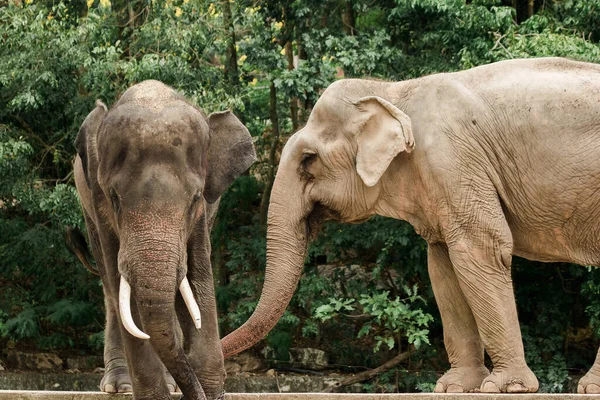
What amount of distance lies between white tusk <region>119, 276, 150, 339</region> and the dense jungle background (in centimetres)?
Result: 674

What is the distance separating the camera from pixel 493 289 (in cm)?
796

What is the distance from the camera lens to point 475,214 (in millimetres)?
8008

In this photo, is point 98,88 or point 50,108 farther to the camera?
point 50,108

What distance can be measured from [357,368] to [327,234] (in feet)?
5.83

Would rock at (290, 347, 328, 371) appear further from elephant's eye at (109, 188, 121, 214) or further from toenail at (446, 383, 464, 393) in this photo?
elephant's eye at (109, 188, 121, 214)

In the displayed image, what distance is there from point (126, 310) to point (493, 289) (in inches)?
124

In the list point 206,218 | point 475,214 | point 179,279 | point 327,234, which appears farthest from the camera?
point 327,234

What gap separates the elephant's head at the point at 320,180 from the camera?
8.52 m

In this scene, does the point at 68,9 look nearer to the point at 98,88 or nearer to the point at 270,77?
the point at 98,88

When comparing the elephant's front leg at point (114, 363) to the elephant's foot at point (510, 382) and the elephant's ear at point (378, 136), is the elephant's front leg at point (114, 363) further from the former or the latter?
the elephant's foot at point (510, 382)

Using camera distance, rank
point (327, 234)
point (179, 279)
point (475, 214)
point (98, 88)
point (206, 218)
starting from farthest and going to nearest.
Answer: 1. point (327, 234)
2. point (98, 88)
3. point (475, 214)
4. point (206, 218)
5. point (179, 279)

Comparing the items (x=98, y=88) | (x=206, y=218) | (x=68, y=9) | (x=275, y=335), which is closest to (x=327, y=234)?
(x=275, y=335)

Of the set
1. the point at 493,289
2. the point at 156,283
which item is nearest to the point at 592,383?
the point at 493,289

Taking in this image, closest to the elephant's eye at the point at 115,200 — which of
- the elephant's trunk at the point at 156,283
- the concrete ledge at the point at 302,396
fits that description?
the elephant's trunk at the point at 156,283
